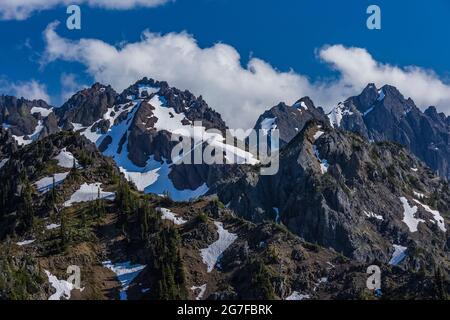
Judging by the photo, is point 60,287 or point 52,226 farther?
point 52,226

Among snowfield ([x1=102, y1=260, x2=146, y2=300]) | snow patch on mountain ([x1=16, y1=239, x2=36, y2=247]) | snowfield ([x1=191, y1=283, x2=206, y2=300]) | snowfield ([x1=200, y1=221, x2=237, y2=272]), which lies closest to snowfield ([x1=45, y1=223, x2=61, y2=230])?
snow patch on mountain ([x1=16, y1=239, x2=36, y2=247])

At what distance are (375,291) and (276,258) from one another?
28.7 m

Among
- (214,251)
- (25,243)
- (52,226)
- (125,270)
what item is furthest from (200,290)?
(25,243)

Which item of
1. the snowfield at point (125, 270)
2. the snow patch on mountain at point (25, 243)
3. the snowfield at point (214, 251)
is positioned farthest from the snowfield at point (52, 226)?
the snowfield at point (214, 251)

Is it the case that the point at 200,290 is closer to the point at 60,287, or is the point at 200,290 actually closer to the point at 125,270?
the point at 125,270

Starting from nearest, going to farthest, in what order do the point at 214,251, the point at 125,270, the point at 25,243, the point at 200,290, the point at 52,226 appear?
the point at 200,290 < the point at 125,270 < the point at 25,243 < the point at 214,251 < the point at 52,226

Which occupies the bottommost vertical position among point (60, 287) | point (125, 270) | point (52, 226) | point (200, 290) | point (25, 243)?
point (200, 290)

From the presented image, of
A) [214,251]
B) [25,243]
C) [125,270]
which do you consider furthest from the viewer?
[214,251]

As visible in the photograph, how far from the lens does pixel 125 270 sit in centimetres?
18350

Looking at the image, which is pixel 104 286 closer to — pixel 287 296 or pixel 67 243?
pixel 67 243

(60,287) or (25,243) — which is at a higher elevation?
(25,243)
